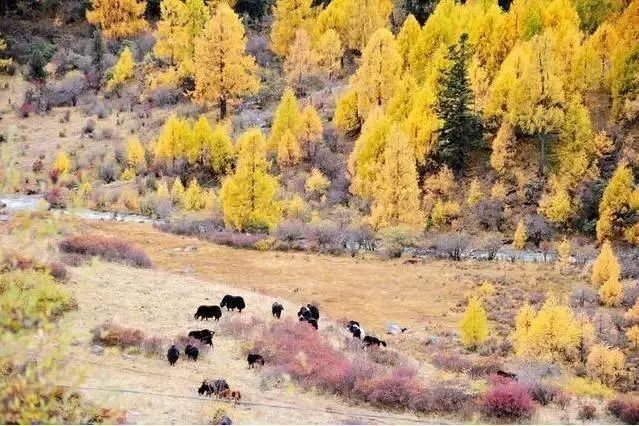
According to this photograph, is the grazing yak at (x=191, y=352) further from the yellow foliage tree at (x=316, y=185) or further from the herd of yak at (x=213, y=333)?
the yellow foliage tree at (x=316, y=185)

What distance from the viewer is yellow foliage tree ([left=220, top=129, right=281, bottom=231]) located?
39125 mm

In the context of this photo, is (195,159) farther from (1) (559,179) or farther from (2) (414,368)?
(2) (414,368)

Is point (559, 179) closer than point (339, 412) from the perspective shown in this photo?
No

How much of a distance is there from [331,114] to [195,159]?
11.1m

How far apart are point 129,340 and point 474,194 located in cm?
2872

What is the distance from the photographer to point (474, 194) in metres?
43.1

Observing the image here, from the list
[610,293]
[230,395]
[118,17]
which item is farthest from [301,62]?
[230,395]

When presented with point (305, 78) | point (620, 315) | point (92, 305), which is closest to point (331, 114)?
point (305, 78)

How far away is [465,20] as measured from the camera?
175 feet

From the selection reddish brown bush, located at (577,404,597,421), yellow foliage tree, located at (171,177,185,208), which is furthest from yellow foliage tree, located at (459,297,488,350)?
yellow foliage tree, located at (171,177,185,208)

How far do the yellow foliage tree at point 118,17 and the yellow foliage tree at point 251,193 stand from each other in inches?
1463

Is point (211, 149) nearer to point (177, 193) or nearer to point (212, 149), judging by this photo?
point (212, 149)

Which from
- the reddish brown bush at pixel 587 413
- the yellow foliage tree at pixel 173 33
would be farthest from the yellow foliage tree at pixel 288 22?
the reddish brown bush at pixel 587 413

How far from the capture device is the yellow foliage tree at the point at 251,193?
39.1m
